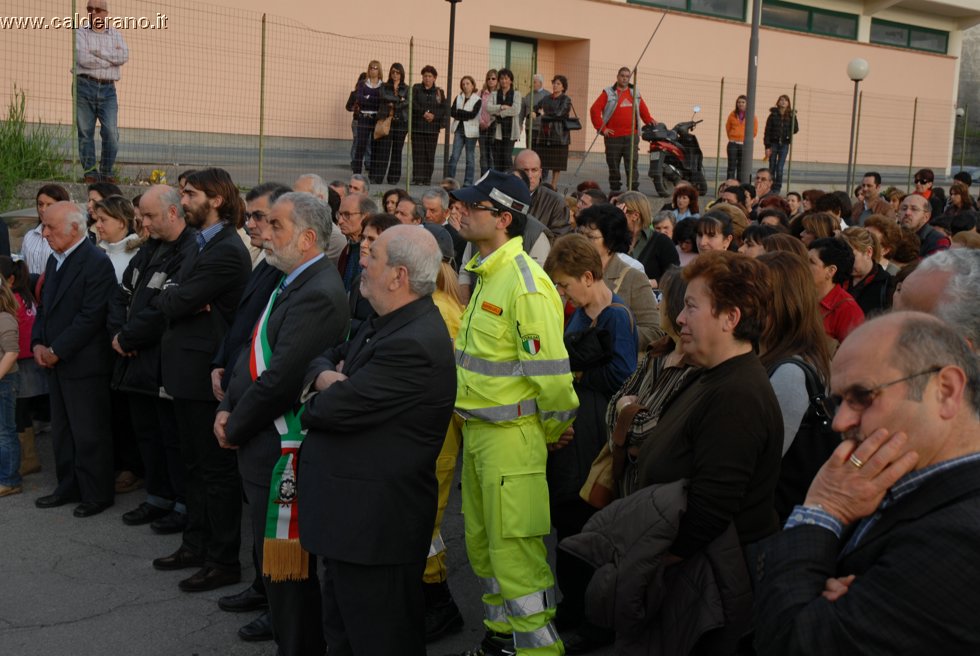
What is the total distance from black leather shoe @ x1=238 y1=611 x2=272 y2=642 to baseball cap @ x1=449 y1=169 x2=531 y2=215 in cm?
225

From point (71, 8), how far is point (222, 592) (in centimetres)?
950

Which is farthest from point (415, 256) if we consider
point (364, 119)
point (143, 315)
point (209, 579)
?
point (364, 119)

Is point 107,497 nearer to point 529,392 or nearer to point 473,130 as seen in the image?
point 529,392

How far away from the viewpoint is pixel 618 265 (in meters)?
5.96

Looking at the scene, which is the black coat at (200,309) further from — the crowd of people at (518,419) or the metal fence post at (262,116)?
the metal fence post at (262,116)

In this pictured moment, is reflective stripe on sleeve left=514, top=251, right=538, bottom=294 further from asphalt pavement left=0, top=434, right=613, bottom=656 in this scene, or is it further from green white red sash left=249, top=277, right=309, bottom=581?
asphalt pavement left=0, top=434, right=613, bottom=656

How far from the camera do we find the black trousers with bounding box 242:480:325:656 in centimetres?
420

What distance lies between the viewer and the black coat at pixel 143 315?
593cm

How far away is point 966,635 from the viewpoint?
1.83m

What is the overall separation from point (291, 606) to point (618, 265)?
9.41 feet

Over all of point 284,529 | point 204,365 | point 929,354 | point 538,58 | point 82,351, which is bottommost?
point 284,529

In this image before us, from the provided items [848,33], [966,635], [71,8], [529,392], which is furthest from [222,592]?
[848,33]

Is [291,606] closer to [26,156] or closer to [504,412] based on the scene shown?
[504,412]
